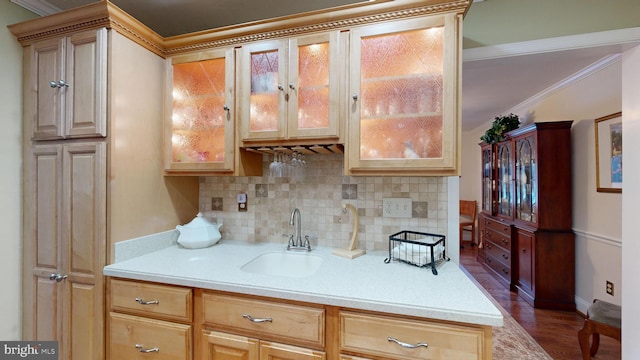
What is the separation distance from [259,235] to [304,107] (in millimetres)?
965

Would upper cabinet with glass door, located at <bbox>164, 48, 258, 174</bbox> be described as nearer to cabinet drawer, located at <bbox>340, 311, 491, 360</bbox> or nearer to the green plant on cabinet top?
cabinet drawer, located at <bbox>340, 311, 491, 360</bbox>

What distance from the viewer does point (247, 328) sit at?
119 centimetres

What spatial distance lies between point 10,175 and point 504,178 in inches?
189

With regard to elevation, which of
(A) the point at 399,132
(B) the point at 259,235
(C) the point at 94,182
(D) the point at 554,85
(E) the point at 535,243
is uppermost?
(D) the point at 554,85

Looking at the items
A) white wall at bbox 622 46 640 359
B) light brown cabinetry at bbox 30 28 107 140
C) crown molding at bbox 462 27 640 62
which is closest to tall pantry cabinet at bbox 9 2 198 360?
light brown cabinetry at bbox 30 28 107 140

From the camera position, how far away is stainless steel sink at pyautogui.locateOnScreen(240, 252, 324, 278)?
163cm

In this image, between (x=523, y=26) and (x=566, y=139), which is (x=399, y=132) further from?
(x=566, y=139)

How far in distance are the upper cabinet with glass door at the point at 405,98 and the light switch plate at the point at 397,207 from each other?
0.34m

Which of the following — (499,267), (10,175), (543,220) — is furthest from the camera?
(499,267)

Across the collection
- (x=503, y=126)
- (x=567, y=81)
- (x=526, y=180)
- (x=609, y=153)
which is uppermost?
(x=567, y=81)

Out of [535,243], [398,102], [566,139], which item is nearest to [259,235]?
[398,102]

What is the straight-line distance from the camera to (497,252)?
12.0 ft

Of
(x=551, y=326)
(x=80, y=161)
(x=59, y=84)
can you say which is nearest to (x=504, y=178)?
(x=551, y=326)

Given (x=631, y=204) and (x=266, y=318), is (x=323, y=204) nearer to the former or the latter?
(x=266, y=318)
